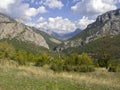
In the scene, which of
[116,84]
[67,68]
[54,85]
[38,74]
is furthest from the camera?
[67,68]

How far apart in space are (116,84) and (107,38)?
1153 inches

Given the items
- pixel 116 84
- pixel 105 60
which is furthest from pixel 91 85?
pixel 105 60

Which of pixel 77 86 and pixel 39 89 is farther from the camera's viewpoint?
pixel 77 86

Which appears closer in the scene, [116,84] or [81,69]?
[116,84]

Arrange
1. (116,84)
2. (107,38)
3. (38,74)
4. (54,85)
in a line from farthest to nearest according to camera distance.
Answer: (107,38)
(38,74)
(116,84)
(54,85)

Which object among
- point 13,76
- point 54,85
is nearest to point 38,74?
point 13,76

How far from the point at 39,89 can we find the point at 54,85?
1387mm

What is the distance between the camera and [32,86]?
14.6 meters

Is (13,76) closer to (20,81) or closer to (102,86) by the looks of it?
(20,81)

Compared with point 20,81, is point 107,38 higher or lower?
higher

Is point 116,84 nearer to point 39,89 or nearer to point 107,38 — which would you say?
point 39,89

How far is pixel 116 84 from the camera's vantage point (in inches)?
673

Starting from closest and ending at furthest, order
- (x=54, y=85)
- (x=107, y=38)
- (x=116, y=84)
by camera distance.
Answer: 1. (x=54, y=85)
2. (x=116, y=84)
3. (x=107, y=38)

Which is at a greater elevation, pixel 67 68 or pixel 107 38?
pixel 107 38
